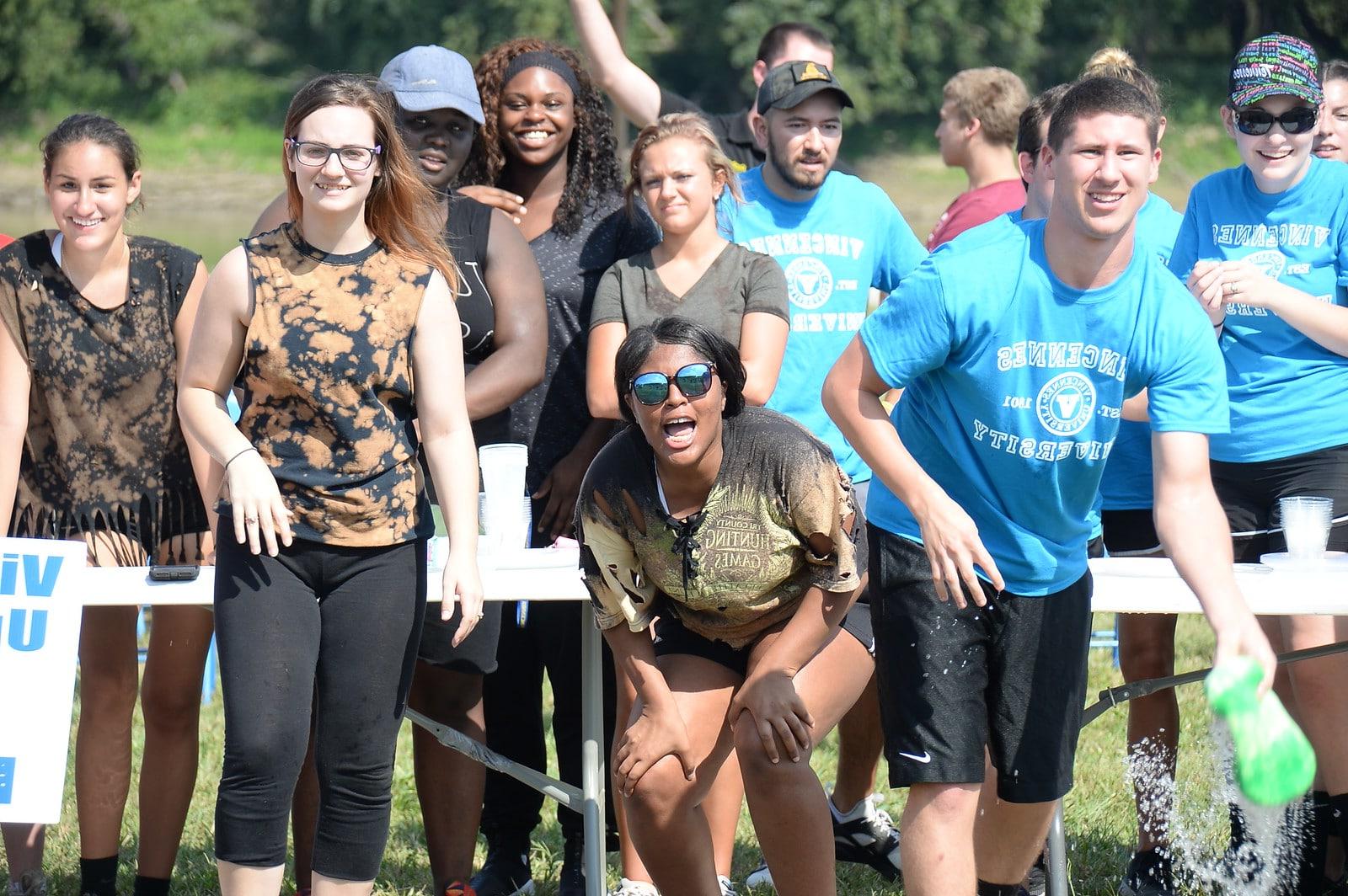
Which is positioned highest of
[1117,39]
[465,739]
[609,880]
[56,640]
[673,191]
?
[1117,39]

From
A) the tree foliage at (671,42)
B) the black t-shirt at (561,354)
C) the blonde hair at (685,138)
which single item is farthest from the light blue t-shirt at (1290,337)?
the tree foliage at (671,42)

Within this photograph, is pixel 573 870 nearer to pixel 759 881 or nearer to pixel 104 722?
pixel 759 881

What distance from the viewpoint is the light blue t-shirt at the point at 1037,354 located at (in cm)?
302

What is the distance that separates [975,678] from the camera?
10.3ft

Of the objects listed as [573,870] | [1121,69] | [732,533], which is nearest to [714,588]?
[732,533]

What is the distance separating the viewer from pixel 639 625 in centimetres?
334

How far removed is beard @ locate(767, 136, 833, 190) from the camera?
440cm

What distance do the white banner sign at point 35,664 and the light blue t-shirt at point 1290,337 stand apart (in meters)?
2.71

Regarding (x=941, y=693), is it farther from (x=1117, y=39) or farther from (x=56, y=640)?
(x=1117, y=39)

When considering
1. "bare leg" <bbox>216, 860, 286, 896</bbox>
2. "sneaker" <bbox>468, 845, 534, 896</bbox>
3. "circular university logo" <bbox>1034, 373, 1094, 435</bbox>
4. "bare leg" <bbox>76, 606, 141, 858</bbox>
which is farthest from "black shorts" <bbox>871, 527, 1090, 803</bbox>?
"bare leg" <bbox>76, 606, 141, 858</bbox>

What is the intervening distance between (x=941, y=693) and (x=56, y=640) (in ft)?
6.10

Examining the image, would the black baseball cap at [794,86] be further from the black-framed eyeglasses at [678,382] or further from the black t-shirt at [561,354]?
the black-framed eyeglasses at [678,382]

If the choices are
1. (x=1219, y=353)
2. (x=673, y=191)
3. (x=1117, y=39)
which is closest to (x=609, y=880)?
(x=673, y=191)

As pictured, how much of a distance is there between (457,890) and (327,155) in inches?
73.1
